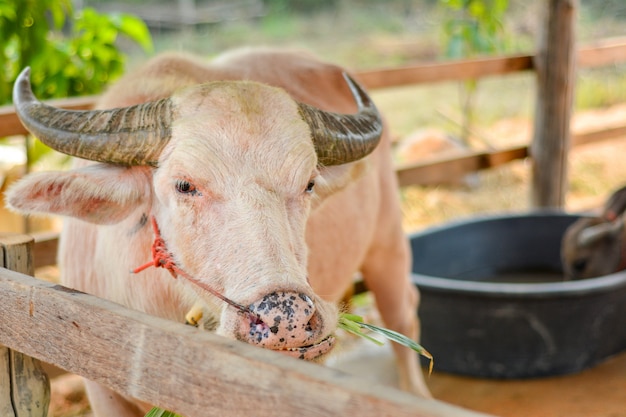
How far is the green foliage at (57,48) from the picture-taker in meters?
4.52

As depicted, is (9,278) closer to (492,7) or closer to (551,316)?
(551,316)

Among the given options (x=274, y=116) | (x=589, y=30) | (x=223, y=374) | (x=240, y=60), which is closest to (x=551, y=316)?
(x=240, y=60)

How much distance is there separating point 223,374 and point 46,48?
3.58 meters

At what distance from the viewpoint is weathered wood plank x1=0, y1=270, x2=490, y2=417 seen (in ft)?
4.54

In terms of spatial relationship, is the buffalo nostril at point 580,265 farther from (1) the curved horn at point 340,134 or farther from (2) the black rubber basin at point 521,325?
(1) the curved horn at point 340,134

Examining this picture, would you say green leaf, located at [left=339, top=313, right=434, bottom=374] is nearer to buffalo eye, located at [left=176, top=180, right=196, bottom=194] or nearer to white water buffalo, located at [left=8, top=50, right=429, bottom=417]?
white water buffalo, located at [left=8, top=50, right=429, bottom=417]

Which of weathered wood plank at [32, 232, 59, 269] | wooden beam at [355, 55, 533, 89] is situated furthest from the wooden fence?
wooden beam at [355, 55, 533, 89]

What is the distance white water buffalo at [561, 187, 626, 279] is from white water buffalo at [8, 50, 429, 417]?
8.44 ft

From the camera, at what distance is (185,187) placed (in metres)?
Result: 2.49

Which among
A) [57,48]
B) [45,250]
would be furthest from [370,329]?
[57,48]

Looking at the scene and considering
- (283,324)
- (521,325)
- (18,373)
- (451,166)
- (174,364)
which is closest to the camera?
(174,364)

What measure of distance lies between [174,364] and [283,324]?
44 cm

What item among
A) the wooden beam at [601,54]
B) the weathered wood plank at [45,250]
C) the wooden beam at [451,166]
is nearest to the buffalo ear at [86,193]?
the weathered wood plank at [45,250]

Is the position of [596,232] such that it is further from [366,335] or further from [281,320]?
[281,320]
